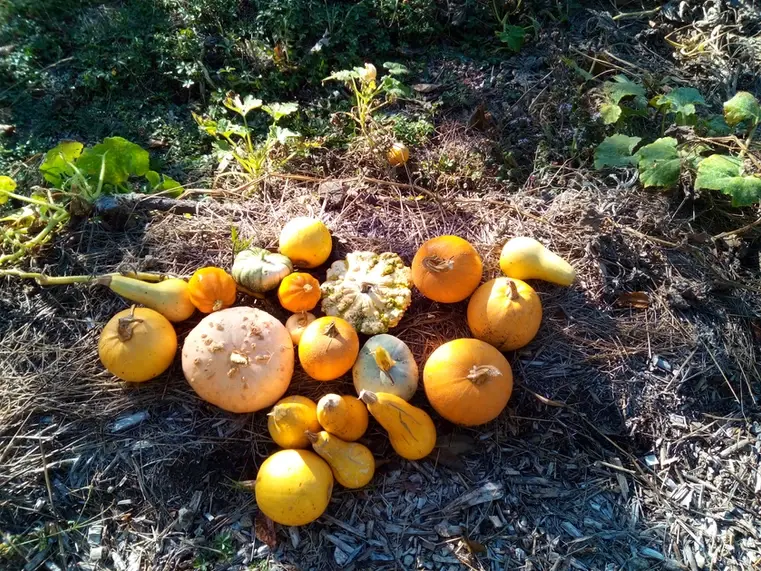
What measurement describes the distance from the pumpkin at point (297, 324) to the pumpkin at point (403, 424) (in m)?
0.55

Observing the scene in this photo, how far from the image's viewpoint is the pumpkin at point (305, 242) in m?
3.14

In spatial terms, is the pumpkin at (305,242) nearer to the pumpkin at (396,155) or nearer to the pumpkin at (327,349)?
the pumpkin at (327,349)

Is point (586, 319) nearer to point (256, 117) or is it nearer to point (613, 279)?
point (613, 279)

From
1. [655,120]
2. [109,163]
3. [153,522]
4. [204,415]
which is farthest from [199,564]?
[655,120]

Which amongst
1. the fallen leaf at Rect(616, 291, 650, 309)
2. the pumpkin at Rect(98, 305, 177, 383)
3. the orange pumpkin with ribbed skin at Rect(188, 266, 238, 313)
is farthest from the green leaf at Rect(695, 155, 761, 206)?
the pumpkin at Rect(98, 305, 177, 383)

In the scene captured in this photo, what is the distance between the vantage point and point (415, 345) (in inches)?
119

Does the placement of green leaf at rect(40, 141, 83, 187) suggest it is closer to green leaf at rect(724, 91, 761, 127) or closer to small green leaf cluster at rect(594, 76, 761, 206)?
small green leaf cluster at rect(594, 76, 761, 206)

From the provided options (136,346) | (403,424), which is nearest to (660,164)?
(403,424)

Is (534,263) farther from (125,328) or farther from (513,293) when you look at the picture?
(125,328)

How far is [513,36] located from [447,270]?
2.92 meters

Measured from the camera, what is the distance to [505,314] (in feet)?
9.11

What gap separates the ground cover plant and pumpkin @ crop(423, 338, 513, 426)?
0.01m

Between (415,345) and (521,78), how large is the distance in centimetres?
279

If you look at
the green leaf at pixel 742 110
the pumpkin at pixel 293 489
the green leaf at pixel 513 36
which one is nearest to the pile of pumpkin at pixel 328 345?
the pumpkin at pixel 293 489
